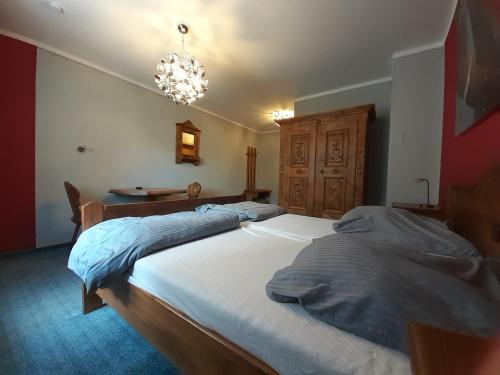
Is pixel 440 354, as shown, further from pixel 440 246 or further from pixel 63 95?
pixel 63 95

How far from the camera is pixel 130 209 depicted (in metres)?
1.55

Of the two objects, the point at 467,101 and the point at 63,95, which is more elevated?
the point at 63,95

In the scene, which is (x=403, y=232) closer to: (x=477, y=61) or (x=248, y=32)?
(x=477, y=61)

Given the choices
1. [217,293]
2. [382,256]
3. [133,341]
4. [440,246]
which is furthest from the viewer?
[133,341]

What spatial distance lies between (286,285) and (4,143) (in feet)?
10.6

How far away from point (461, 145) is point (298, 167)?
178 cm

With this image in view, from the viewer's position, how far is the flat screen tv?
37.7 inches

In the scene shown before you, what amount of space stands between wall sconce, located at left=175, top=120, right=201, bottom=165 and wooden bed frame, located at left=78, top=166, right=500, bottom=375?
2.50 meters

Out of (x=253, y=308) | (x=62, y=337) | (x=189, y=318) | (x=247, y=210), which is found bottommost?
(x=62, y=337)

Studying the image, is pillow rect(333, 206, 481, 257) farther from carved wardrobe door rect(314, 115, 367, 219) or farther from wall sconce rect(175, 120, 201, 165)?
wall sconce rect(175, 120, 201, 165)

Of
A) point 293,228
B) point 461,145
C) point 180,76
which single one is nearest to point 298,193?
point 293,228

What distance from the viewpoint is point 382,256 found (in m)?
0.67

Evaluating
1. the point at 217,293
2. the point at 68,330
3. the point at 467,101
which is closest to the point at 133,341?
the point at 68,330

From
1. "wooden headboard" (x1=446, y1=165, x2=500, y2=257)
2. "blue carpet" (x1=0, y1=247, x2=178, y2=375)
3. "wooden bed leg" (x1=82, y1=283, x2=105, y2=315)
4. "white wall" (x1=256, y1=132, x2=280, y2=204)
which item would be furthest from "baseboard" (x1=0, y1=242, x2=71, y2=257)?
"white wall" (x1=256, y1=132, x2=280, y2=204)
